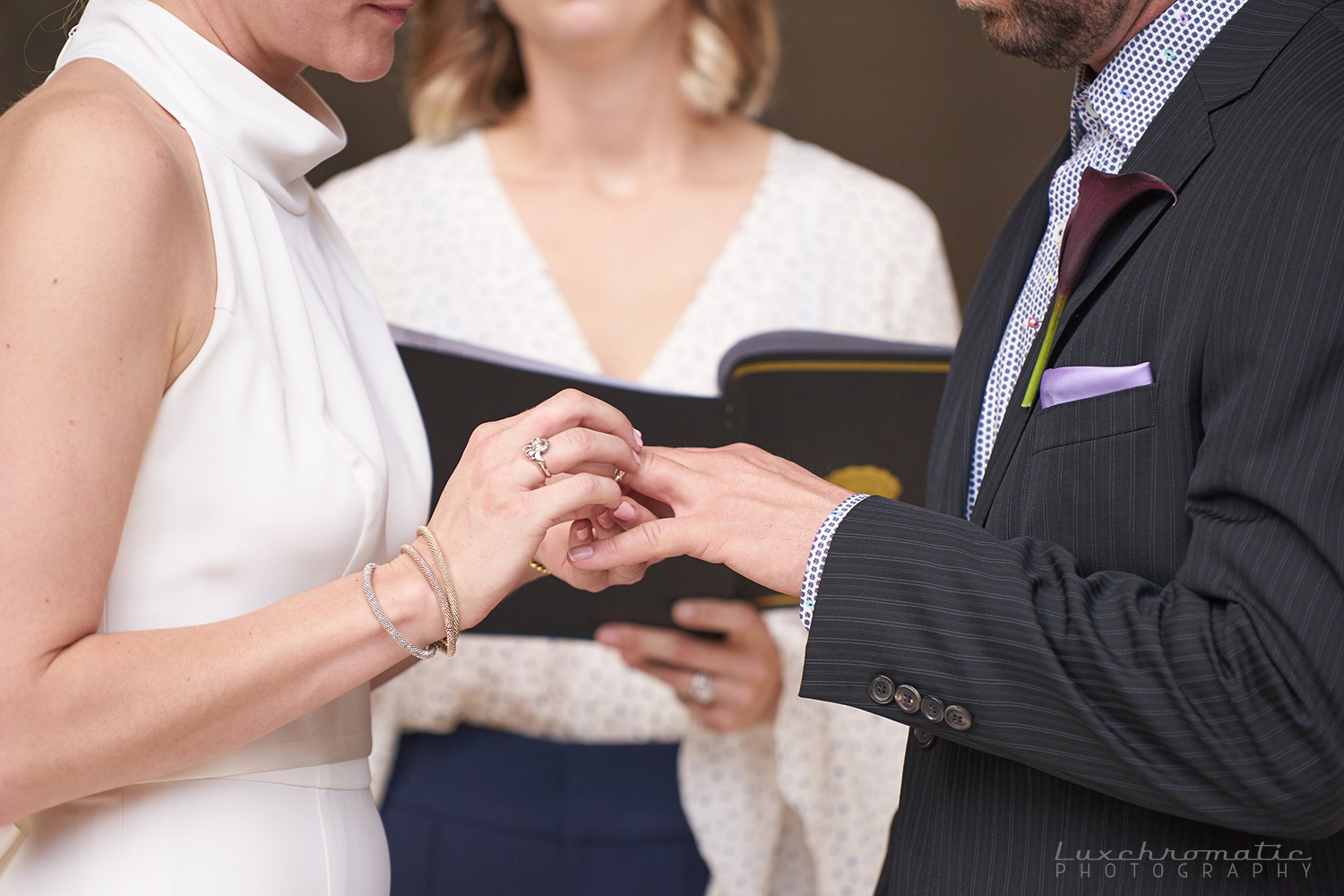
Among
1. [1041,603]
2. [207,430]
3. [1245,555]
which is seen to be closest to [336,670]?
[207,430]

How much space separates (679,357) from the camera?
2232 mm

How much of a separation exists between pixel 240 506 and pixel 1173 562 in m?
0.81

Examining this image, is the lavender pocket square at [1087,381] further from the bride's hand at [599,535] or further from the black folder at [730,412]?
the black folder at [730,412]

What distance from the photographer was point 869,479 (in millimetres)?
2008

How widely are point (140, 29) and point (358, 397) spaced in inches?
15.7

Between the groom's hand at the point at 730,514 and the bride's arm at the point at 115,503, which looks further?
the groom's hand at the point at 730,514

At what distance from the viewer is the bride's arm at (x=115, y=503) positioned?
2.87 feet

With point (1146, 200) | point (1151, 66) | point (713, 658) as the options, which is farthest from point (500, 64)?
point (1146, 200)

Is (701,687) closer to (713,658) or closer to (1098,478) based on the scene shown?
(713,658)

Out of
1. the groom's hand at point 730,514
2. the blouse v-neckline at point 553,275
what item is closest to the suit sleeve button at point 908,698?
the groom's hand at point 730,514

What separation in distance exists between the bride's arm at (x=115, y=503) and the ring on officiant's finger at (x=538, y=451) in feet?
0.03

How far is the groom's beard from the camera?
115cm

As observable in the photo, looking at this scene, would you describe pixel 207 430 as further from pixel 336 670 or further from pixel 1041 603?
pixel 1041 603

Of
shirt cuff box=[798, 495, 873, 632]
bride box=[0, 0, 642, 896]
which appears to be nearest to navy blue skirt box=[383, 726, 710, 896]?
bride box=[0, 0, 642, 896]
